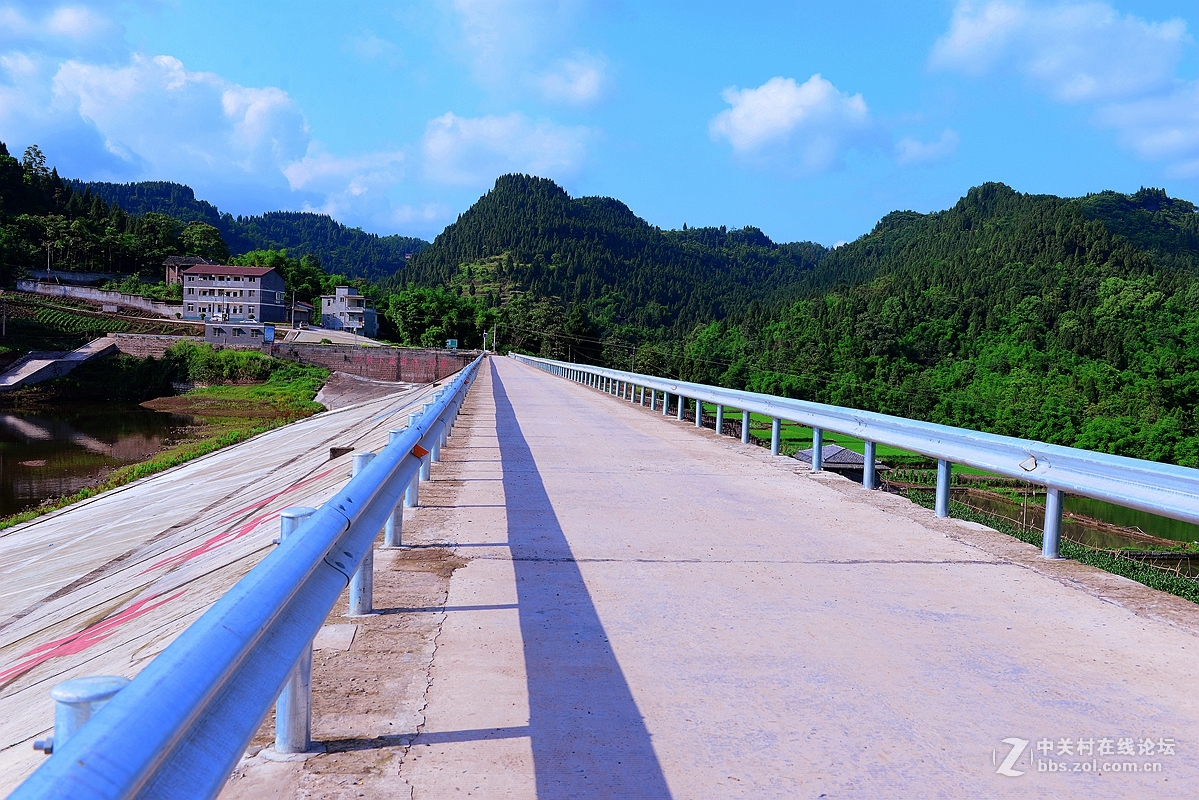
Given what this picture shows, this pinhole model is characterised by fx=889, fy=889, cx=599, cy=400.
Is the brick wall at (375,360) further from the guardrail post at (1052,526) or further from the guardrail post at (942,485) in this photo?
the guardrail post at (1052,526)

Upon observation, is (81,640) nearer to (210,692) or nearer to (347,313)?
(210,692)

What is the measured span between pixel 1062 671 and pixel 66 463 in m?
45.2

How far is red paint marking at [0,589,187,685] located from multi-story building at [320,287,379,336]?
13912cm

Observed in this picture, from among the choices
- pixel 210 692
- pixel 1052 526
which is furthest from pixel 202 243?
pixel 210 692

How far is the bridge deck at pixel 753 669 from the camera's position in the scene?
9.66 ft

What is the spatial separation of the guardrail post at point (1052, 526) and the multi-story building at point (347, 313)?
14148 cm

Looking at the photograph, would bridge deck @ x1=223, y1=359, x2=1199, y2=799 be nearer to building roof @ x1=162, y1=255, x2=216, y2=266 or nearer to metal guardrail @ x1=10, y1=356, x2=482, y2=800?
metal guardrail @ x1=10, y1=356, x2=482, y2=800

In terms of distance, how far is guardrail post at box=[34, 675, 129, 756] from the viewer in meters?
1.52

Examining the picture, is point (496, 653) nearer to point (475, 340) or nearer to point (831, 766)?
point (831, 766)

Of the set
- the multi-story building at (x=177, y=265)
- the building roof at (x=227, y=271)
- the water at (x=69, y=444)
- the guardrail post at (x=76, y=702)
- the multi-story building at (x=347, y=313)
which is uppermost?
the multi-story building at (x=177, y=265)

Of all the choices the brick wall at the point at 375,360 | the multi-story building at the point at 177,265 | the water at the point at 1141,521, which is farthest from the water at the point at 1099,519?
the multi-story building at the point at 177,265

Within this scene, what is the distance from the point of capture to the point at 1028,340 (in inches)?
4978

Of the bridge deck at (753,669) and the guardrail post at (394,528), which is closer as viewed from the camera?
the bridge deck at (753,669)

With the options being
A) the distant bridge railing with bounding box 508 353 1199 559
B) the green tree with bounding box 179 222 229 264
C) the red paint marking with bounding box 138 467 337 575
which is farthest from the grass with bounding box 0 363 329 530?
the green tree with bounding box 179 222 229 264
